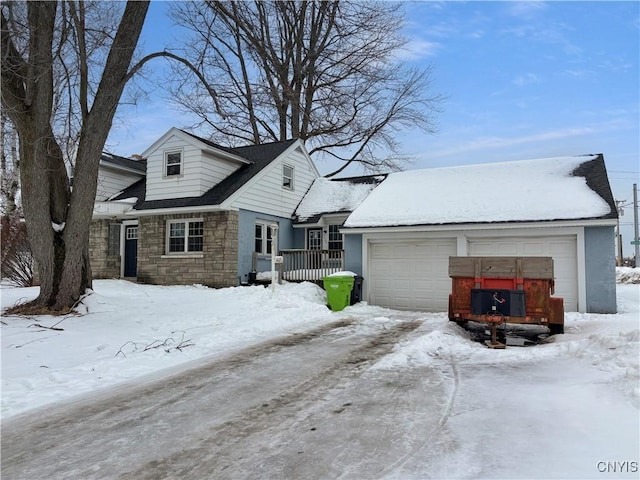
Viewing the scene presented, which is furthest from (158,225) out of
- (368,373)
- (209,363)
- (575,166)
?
(575,166)

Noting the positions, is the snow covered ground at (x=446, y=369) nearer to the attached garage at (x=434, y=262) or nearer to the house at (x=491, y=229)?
the attached garage at (x=434, y=262)

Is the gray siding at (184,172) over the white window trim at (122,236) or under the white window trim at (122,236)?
over

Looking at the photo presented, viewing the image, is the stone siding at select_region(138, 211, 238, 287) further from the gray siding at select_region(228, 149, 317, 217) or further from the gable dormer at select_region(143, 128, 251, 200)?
the gable dormer at select_region(143, 128, 251, 200)

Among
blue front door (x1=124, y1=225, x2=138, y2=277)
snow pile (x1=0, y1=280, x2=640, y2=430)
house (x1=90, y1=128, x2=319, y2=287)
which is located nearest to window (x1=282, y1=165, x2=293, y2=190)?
house (x1=90, y1=128, x2=319, y2=287)

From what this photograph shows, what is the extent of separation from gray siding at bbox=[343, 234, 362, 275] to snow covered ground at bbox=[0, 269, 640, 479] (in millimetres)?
2770

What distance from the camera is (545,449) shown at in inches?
137

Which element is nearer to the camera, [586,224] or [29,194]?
[29,194]

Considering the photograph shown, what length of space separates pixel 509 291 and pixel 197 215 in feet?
40.5

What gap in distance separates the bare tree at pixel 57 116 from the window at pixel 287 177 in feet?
32.6

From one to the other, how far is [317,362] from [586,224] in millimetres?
8813

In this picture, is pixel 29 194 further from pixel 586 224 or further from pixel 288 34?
pixel 288 34

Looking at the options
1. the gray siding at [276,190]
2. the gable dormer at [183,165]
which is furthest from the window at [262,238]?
the gable dormer at [183,165]

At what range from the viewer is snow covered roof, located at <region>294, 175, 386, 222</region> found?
1902 centimetres

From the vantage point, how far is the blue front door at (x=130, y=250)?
19391 mm
